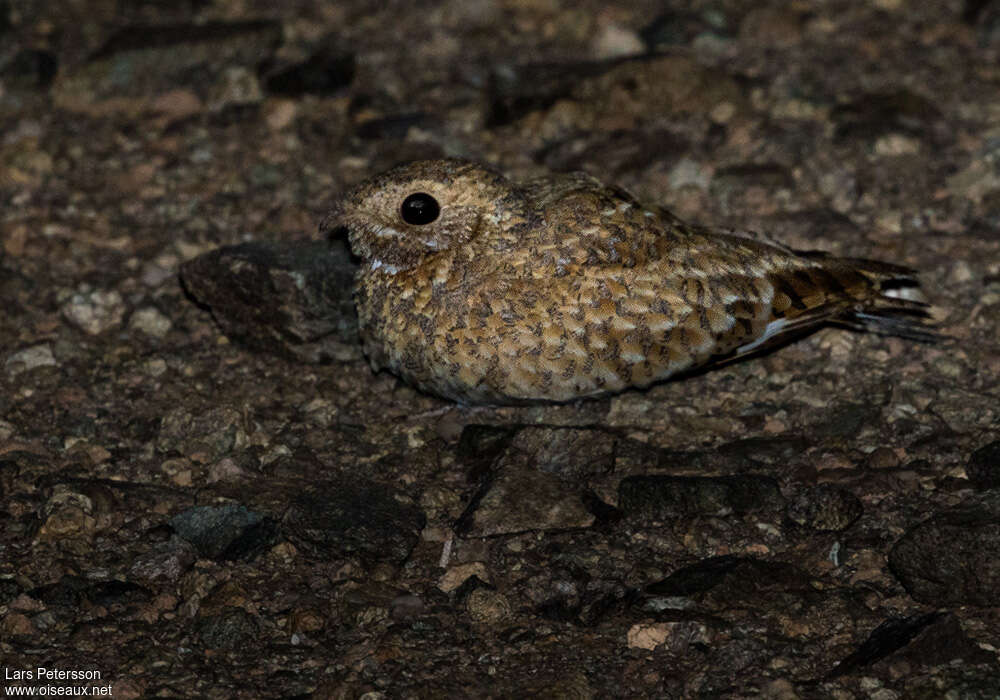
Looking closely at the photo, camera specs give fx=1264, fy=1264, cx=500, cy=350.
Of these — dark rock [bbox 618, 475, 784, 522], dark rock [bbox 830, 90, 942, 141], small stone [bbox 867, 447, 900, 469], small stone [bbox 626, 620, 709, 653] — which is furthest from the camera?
dark rock [bbox 830, 90, 942, 141]

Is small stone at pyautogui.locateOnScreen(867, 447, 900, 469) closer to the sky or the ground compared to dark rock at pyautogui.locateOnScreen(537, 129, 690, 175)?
closer to the ground

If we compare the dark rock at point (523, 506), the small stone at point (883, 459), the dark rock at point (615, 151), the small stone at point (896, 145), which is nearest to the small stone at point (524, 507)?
the dark rock at point (523, 506)

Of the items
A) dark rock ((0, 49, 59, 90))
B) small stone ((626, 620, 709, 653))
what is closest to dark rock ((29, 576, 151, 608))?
small stone ((626, 620, 709, 653))

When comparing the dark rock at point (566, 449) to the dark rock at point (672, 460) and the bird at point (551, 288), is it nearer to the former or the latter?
the dark rock at point (672, 460)

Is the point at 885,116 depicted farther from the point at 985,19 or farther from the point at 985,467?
the point at 985,467

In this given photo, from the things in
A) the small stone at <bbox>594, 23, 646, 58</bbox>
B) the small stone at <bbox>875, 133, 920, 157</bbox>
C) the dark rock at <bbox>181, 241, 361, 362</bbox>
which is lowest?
the dark rock at <bbox>181, 241, 361, 362</bbox>

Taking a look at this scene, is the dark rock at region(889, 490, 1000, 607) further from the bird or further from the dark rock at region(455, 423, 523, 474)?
the dark rock at region(455, 423, 523, 474)

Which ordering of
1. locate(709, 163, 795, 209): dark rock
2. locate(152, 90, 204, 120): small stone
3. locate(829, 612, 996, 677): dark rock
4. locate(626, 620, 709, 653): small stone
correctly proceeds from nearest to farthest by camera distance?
1. locate(829, 612, 996, 677): dark rock
2. locate(626, 620, 709, 653): small stone
3. locate(709, 163, 795, 209): dark rock
4. locate(152, 90, 204, 120): small stone
